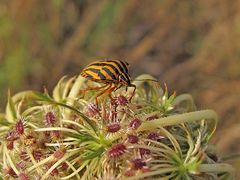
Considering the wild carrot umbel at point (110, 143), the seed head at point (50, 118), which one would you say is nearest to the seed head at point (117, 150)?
the wild carrot umbel at point (110, 143)

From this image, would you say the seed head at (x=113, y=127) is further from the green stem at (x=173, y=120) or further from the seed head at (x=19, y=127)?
the seed head at (x=19, y=127)

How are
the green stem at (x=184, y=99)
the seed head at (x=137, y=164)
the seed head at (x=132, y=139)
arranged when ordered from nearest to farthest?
the seed head at (x=137, y=164) < the seed head at (x=132, y=139) < the green stem at (x=184, y=99)

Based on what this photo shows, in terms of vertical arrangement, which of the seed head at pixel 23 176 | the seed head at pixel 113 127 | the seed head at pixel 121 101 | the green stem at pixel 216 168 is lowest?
the green stem at pixel 216 168

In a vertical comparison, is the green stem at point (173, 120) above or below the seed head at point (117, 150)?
above

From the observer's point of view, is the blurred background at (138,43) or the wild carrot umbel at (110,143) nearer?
the wild carrot umbel at (110,143)

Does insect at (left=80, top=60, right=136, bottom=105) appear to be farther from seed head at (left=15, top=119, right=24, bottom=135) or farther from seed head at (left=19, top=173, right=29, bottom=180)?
seed head at (left=19, top=173, right=29, bottom=180)

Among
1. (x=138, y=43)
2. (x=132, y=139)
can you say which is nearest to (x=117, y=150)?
Answer: (x=132, y=139)
